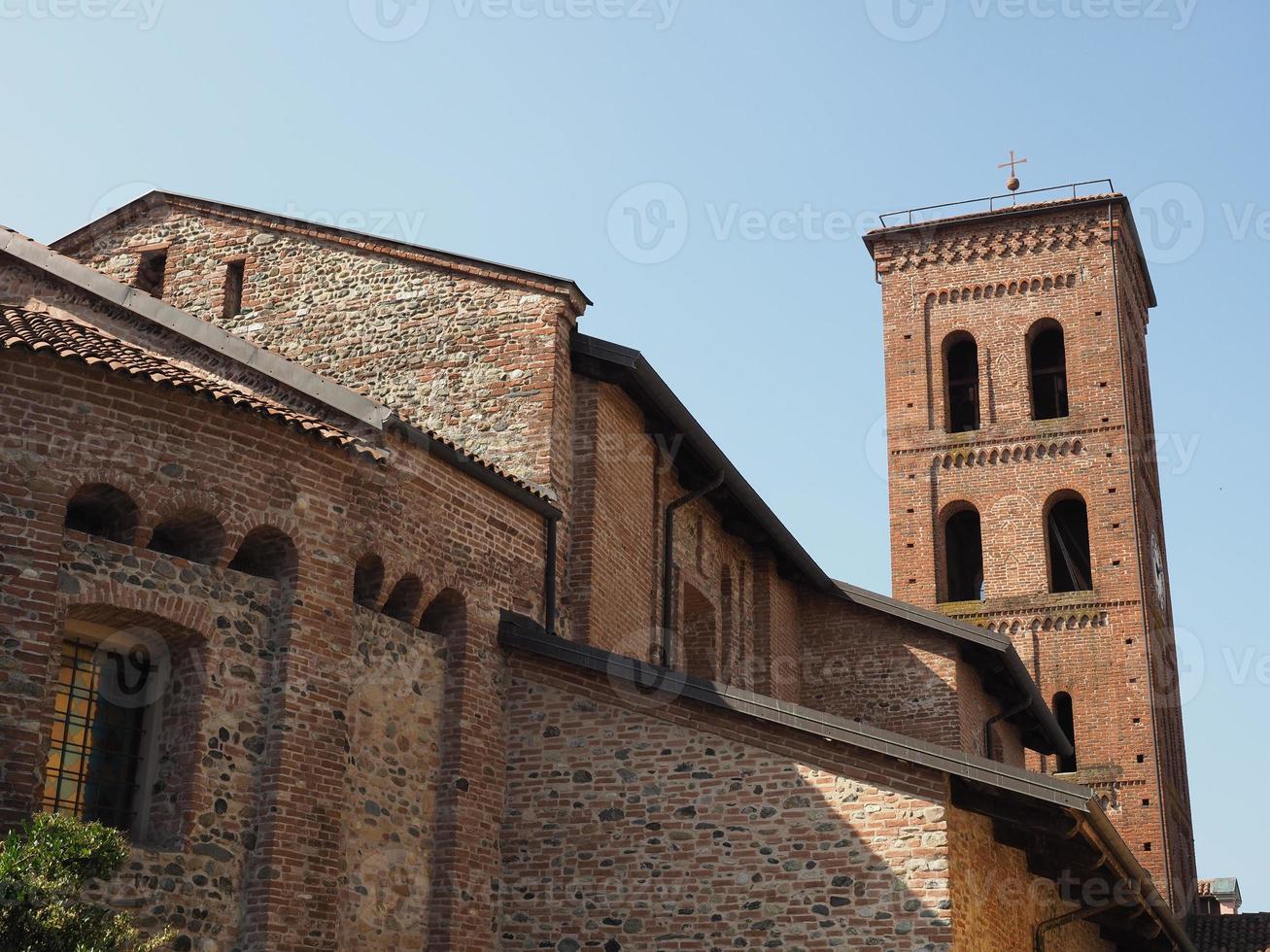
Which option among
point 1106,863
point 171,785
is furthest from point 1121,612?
point 171,785

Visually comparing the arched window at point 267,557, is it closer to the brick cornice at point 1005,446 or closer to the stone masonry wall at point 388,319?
the stone masonry wall at point 388,319

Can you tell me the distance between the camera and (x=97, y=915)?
9969mm

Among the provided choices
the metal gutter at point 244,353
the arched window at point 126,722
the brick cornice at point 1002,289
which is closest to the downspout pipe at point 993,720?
the metal gutter at point 244,353

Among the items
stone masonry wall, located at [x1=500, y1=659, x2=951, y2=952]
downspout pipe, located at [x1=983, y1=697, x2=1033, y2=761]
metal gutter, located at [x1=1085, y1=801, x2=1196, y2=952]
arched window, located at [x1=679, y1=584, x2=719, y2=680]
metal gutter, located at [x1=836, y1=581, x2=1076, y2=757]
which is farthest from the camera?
downspout pipe, located at [x1=983, y1=697, x2=1033, y2=761]

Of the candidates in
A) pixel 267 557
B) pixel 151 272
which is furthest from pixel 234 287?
pixel 267 557

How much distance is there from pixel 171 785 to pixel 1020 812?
7.44 metres

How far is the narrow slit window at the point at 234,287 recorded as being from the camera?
19328mm

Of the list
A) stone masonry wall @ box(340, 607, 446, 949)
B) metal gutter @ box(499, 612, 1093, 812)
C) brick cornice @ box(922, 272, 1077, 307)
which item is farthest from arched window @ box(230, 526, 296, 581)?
brick cornice @ box(922, 272, 1077, 307)

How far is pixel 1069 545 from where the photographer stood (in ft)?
114

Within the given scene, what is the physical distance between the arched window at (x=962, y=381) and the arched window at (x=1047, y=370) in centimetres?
137

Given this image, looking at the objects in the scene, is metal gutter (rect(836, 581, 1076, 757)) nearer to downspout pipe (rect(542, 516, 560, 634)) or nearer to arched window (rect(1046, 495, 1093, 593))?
downspout pipe (rect(542, 516, 560, 634))

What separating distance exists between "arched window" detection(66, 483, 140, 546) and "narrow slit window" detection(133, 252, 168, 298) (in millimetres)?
8515

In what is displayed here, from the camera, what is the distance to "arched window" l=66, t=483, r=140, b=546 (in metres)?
11.8

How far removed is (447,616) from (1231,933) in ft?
81.3
